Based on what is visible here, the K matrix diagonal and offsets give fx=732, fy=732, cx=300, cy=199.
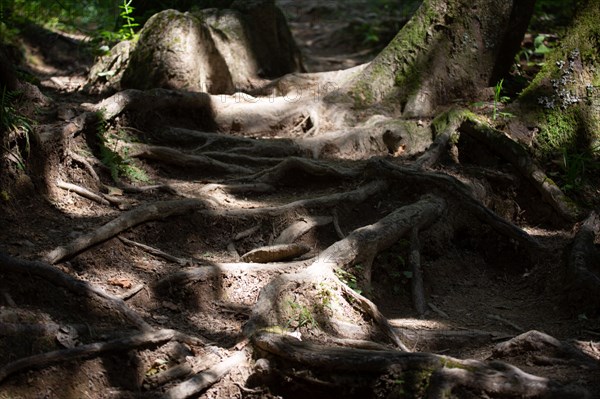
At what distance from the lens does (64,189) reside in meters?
5.64

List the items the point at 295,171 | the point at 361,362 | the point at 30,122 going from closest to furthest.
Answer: the point at 361,362, the point at 30,122, the point at 295,171

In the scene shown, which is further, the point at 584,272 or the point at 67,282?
the point at 584,272

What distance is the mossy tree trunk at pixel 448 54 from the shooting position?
774 centimetres

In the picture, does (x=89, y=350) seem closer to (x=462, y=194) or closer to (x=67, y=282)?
(x=67, y=282)

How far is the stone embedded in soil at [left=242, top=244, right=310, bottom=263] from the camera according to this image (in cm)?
527

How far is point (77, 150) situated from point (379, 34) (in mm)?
7751

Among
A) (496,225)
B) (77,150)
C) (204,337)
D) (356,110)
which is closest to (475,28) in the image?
(356,110)

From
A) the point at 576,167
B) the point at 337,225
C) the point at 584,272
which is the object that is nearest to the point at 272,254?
the point at 337,225

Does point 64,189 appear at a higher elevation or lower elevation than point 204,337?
higher

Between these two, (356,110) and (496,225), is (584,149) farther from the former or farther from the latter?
(356,110)

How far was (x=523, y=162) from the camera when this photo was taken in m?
6.70

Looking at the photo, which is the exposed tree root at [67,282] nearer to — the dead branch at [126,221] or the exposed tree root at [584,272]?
the dead branch at [126,221]

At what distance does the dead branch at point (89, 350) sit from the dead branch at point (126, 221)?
911 mm

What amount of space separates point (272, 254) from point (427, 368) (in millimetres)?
1901
